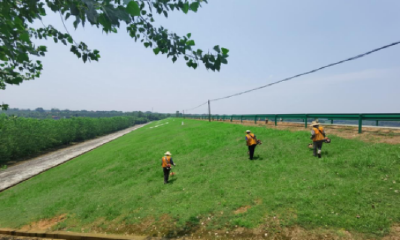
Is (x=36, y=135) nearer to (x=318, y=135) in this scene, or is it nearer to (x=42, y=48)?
(x=42, y=48)

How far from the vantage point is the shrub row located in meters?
32.4

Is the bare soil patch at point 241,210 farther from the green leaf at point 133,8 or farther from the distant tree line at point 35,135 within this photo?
the distant tree line at point 35,135

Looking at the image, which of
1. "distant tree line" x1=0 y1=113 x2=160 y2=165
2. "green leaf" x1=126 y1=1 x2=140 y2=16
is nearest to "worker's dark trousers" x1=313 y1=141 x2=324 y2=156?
"green leaf" x1=126 y1=1 x2=140 y2=16

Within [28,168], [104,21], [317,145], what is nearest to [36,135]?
[28,168]

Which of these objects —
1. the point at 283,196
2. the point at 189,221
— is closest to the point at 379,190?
the point at 283,196

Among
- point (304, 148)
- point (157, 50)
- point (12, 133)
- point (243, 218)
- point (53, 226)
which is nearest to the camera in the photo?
point (157, 50)

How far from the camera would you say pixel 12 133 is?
33.9m

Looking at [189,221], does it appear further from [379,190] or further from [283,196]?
[379,190]

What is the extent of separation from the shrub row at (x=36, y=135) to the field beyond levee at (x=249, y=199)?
1948 cm

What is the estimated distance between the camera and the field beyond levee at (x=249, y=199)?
17.3 feet

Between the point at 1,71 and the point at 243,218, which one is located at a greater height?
the point at 1,71

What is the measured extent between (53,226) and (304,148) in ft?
37.6

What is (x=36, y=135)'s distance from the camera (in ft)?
128

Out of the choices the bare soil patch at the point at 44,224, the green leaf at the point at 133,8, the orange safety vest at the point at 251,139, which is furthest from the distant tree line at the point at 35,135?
the green leaf at the point at 133,8
